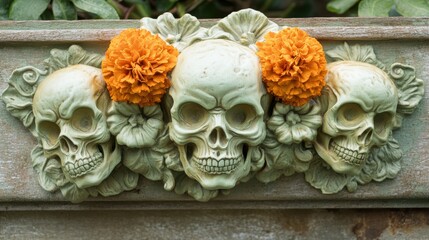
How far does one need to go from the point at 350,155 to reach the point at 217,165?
0.20 metres

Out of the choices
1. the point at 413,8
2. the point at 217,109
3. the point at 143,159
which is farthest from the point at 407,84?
the point at 143,159

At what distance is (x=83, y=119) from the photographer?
1.06 metres

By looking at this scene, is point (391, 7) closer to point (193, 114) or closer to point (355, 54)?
point (355, 54)

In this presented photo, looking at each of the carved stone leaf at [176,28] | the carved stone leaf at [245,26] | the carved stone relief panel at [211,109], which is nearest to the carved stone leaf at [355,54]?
the carved stone relief panel at [211,109]

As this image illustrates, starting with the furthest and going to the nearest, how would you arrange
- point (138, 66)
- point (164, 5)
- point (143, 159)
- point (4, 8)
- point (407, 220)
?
point (164, 5) → point (4, 8) → point (407, 220) → point (143, 159) → point (138, 66)

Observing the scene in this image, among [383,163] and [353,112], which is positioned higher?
[353,112]

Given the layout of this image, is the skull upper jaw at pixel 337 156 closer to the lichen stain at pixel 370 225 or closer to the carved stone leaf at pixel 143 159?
the lichen stain at pixel 370 225

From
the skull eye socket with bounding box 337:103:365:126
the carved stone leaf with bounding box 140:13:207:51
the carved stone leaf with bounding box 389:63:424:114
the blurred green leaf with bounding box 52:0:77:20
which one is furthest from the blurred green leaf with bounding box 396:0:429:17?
the blurred green leaf with bounding box 52:0:77:20

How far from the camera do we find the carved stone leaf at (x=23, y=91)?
43.4 inches

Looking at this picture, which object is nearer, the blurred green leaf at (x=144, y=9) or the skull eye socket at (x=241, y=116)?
the skull eye socket at (x=241, y=116)

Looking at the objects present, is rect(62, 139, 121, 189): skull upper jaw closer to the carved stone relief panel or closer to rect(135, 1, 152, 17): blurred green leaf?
the carved stone relief panel

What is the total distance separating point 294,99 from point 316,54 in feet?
0.24

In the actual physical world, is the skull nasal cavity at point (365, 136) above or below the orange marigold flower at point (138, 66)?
below

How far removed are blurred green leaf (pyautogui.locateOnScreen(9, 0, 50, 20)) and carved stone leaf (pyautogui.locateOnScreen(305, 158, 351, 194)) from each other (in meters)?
0.54
